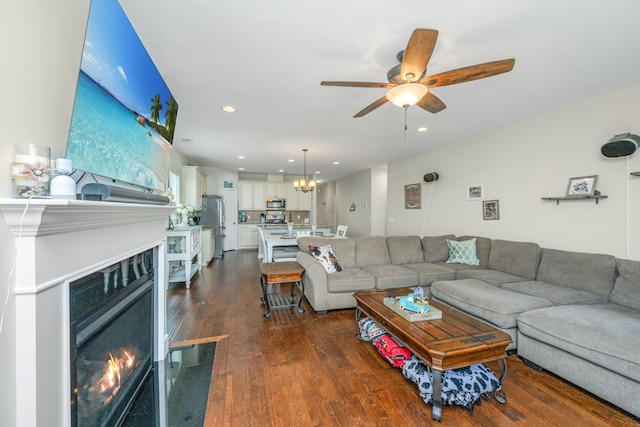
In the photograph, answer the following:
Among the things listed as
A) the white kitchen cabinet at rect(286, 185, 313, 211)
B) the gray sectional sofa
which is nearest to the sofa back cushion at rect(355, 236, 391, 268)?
the gray sectional sofa

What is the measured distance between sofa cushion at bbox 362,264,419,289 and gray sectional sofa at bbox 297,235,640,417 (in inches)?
0.5

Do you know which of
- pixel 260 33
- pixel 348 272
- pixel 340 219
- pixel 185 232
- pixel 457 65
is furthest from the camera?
pixel 340 219

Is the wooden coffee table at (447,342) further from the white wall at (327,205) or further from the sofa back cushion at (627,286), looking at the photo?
the white wall at (327,205)

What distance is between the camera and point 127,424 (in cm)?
157

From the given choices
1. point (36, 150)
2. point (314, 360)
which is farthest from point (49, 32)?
point (314, 360)

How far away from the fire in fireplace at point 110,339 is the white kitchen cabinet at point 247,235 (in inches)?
252

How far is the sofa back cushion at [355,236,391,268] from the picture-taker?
155 inches

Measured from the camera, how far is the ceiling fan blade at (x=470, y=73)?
1.70 m

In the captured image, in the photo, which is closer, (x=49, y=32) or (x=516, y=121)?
(x=49, y=32)

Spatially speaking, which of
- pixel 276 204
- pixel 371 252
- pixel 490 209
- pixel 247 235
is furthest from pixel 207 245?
pixel 490 209

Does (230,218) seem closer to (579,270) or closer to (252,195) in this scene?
(252,195)

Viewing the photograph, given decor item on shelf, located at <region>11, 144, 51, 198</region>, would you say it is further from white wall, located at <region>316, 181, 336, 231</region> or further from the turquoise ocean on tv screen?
white wall, located at <region>316, 181, 336, 231</region>

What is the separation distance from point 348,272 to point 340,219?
20.7 feet

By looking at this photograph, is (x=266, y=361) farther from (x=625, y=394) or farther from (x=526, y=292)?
(x=526, y=292)
